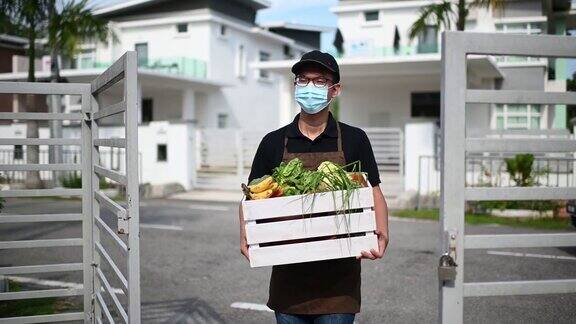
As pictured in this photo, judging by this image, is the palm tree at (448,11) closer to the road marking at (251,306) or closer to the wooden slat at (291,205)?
the road marking at (251,306)

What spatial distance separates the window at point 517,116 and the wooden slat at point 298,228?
21.4 meters

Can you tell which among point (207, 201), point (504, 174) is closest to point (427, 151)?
point (504, 174)

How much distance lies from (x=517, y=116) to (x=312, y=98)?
2169 cm

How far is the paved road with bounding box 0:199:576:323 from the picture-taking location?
613cm

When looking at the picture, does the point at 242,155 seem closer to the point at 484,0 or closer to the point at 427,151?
the point at 427,151

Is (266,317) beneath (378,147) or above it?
beneath

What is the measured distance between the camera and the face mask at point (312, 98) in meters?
3.26

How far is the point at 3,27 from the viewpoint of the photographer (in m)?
16.6

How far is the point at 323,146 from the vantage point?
3250 millimetres

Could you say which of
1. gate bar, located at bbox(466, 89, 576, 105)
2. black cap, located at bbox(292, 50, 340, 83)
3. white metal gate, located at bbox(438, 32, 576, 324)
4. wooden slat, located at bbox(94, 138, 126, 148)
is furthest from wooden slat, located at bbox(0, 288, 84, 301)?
gate bar, located at bbox(466, 89, 576, 105)

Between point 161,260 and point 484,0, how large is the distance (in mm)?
10407

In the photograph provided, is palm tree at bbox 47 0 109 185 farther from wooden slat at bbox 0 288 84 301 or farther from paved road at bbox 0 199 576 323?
wooden slat at bbox 0 288 84 301

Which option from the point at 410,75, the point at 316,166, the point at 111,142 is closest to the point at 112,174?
the point at 111,142

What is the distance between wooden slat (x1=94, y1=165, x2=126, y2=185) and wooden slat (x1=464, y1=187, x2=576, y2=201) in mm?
1854
